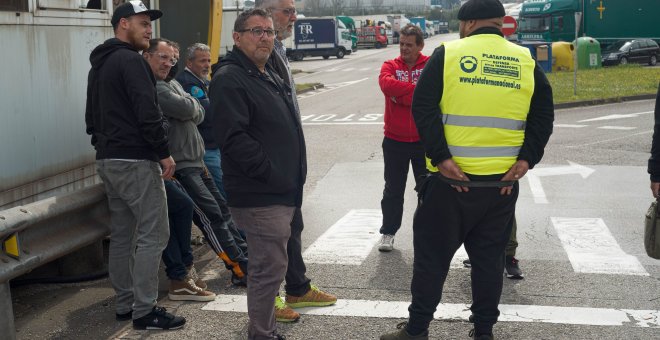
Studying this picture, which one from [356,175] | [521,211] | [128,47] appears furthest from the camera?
[356,175]

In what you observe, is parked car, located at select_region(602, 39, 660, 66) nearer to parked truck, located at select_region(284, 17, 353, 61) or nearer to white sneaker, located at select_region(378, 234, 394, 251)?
parked truck, located at select_region(284, 17, 353, 61)

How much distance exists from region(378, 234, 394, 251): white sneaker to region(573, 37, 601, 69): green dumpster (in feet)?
98.1

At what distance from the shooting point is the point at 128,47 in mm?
5172

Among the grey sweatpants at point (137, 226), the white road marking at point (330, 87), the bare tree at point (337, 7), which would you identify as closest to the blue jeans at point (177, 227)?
the grey sweatpants at point (137, 226)

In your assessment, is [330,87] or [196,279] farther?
[330,87]

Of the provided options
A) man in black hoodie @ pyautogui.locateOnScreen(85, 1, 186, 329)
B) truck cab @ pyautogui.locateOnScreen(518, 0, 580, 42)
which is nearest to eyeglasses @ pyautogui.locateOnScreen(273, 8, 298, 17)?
man in black hoodie @ pyautogui.locateOnScreen(85, 1, 186, 329)

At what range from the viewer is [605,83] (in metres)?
26.8

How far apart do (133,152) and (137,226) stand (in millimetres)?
518

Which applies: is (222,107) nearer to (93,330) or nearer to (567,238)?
(93,330)

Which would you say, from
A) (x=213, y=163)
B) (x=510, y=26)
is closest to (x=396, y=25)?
(x=510, y=26)

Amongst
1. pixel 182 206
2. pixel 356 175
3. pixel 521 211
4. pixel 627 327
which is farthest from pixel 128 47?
pixel 356 175

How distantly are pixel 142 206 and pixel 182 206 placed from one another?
0.79 meters

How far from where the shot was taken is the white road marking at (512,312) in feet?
17.9

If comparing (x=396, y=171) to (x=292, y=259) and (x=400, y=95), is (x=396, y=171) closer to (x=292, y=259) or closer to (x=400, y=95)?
(x=400, y=95)
